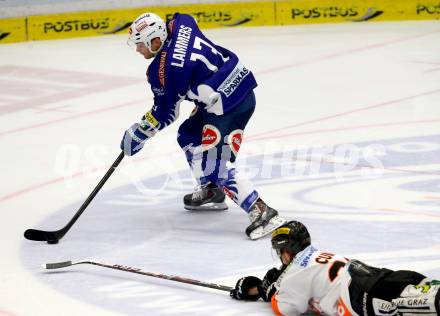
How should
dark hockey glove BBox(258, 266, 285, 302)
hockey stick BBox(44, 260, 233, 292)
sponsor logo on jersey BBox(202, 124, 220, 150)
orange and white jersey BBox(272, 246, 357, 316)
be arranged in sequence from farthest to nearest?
sponsor logo on jersey BBox(202, 124, 220, 150) < hockey stick BBox(44, 260, 233, 292) < dark hockey glove BBox(258, 266, 285, 302) < orange and white jersey BBox(272, 246, 357, 316)

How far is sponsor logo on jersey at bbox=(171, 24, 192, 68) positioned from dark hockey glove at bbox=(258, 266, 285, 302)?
1658 millimetres

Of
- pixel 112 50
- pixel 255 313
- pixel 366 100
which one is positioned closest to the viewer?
pixel 255 313

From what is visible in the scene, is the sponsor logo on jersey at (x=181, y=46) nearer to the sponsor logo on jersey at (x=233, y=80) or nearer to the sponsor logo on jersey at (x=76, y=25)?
the sponsor logo on jersey at (x=233, y=80)

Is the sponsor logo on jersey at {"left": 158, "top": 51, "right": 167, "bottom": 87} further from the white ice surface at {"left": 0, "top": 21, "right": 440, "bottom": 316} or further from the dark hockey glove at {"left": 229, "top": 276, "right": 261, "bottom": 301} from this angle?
the dark hockey glove at {"left": 229, "top": 276, "right": 261, "bottom": 301}

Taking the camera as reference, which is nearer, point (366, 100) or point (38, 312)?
point (38, 312)

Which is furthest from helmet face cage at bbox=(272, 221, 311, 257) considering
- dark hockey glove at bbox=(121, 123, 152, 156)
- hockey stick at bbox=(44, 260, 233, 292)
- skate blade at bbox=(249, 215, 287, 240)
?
dark hockey glove at bbox=(121, 123, 152, 156)

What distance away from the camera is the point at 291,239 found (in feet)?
15.6

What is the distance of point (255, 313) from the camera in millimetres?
4949

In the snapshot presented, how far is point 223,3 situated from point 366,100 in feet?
14.9

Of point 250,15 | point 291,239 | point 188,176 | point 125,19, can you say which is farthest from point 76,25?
point 291,239

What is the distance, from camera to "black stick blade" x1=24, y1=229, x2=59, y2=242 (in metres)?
6.14

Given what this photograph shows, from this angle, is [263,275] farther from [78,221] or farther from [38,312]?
[78,221]

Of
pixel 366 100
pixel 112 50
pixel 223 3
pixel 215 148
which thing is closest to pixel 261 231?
pixel 215 148

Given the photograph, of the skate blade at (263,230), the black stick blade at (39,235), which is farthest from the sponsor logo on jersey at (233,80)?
the black stick blade at (39,235)
